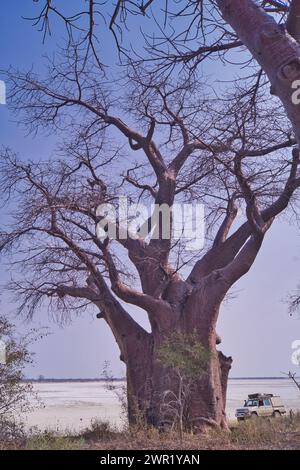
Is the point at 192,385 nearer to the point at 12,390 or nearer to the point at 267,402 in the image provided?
the point at 12,390

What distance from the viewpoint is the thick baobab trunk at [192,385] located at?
28.6 feet

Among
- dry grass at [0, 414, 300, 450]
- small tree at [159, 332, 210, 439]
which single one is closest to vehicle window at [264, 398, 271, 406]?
small tree at [159, 332, 210, 439]

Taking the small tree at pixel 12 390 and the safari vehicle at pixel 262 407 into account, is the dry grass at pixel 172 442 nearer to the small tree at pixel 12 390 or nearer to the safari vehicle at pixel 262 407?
the small tree at pixel 12 390

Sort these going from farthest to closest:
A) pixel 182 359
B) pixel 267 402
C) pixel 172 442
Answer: pixel 267 402
pixel 182 359
pixel 172 442

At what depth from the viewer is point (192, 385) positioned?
28.9ft

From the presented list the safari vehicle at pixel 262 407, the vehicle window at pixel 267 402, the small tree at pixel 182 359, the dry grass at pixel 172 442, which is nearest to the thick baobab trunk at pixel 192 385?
the small tree at pixel 182 359

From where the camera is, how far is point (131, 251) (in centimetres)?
1037

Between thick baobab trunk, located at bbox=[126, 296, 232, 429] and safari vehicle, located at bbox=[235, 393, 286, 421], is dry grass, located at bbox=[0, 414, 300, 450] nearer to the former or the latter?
thick baobab trunk, located at bbox=[126, 296, 232, 429]

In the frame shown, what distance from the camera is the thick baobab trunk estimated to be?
872 centimetres

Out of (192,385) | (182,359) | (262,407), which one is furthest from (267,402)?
(182,359)

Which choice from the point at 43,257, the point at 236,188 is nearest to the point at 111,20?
the point at 236,188

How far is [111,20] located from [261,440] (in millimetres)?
4634
